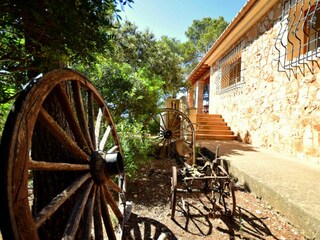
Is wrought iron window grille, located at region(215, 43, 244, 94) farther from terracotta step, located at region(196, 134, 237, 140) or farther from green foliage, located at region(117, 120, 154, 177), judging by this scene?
green foliage, located at region(117, 120, 154, 177)

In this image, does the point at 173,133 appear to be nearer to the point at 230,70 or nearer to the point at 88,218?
the point at 88,218

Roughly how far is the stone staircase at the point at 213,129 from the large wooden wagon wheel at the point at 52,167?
5.35 metres

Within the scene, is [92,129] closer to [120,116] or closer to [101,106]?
[101,106]

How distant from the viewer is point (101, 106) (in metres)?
2.14

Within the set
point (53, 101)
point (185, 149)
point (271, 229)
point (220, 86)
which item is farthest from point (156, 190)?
point (220, 86)

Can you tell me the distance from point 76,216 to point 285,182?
2.76 meters

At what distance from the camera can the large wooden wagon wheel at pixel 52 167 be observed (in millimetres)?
793

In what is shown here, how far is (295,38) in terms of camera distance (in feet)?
14.6

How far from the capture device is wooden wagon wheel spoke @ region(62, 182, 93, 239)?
1113mm

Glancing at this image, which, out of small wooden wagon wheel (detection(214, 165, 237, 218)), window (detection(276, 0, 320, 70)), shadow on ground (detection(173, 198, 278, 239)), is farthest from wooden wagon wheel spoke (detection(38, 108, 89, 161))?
window (detection(276, 0, 320, 70))

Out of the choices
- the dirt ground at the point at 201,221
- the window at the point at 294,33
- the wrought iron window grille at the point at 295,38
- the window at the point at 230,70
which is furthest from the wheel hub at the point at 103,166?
the window at the point at 230,70

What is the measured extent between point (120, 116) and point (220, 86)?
558 cm

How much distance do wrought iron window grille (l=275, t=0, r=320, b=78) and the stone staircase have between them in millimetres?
2949

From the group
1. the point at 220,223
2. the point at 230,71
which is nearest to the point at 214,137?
the point at 230,71
